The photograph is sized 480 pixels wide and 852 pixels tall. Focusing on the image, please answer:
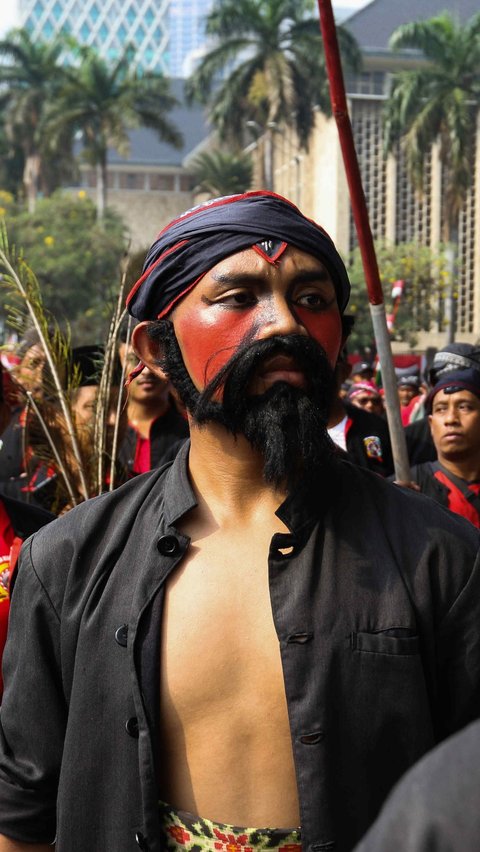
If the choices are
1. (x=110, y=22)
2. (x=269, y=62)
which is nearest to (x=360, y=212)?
(x=269, y=62)

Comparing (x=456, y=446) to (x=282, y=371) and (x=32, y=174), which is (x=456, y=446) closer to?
(x=282, y=371)

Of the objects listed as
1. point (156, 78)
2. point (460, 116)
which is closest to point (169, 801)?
point (460, 116)

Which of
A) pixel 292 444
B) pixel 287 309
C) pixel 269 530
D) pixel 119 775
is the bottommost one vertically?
pixel 119 775

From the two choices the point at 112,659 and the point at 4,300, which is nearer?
the point at 112,659

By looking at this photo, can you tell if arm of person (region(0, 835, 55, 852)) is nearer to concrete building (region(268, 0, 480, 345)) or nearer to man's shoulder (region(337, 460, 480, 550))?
man's shoulder (region(337, 460, 480, 550))

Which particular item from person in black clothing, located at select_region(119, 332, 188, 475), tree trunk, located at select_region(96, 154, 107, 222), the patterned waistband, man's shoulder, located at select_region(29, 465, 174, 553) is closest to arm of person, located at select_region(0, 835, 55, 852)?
the patterned waistband

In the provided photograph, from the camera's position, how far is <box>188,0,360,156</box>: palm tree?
46.2m

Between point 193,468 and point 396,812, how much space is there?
1.57m

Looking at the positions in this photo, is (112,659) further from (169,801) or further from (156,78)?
(156,78)

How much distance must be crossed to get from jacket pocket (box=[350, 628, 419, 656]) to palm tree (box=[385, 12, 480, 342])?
38880 millimetres

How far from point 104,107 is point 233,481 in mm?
50862

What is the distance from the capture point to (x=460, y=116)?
1601 inches

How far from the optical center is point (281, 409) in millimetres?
2342

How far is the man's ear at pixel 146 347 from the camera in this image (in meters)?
2.66
